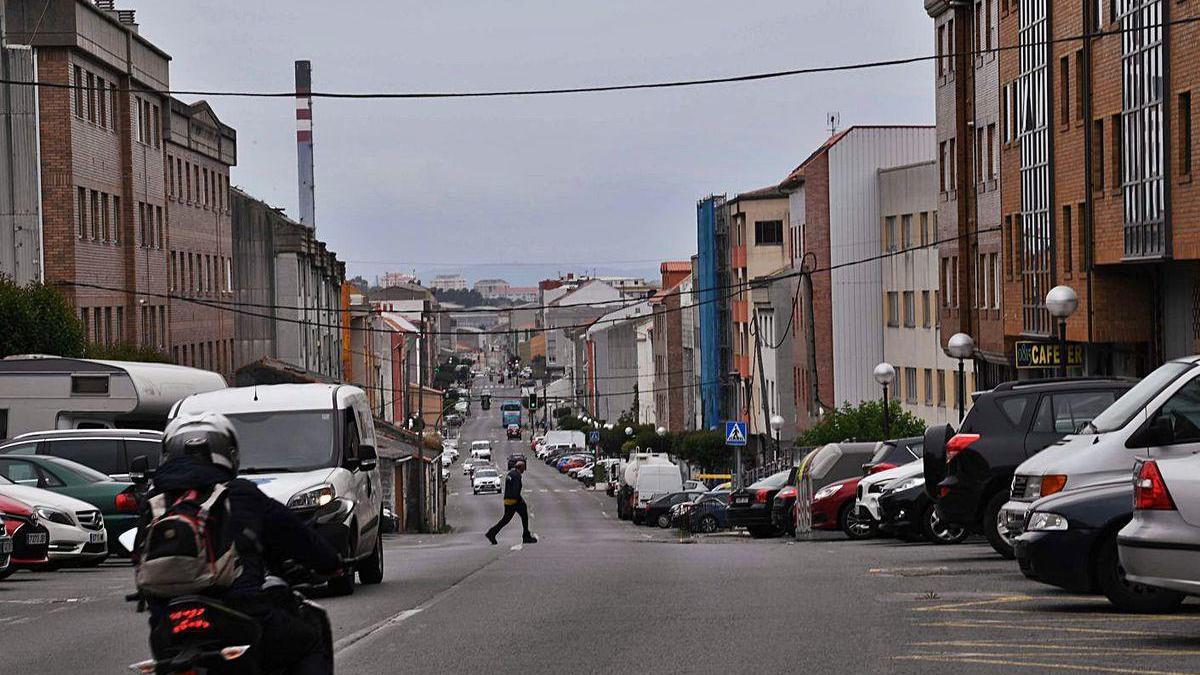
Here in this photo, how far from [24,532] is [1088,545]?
1316cm

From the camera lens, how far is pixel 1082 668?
1077 cm

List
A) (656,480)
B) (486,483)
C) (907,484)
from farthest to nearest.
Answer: (486,483)
(656,480)
(907,484)

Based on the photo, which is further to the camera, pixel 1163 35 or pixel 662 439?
pixel 662 439

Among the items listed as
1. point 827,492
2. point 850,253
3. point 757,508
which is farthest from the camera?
point 850,253

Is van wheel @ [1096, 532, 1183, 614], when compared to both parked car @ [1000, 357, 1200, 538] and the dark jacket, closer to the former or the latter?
parked car @ [1000, 357, 1200, 538]

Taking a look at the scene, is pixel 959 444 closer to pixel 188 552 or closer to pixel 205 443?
pixel 205 443

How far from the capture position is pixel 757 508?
35.9 metres

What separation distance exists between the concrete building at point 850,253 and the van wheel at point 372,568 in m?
57.6

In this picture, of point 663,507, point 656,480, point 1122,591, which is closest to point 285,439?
point 1122,591

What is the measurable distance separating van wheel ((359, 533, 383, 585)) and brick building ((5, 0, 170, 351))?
31.0 metres

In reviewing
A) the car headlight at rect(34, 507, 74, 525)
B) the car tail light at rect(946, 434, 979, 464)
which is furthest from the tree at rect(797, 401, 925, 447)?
the car tail light at rect(946, 434, 979, 464)

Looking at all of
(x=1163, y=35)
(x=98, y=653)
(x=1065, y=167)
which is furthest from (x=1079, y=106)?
Answer: (x=98, y=653)

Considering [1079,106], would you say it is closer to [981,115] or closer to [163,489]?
[981,115]

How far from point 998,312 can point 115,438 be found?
2930 cm
